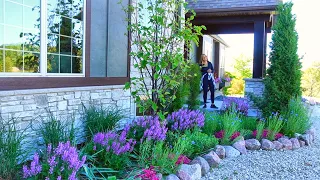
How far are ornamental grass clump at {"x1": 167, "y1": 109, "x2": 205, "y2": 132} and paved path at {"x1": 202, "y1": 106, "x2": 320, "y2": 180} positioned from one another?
0.76 metres

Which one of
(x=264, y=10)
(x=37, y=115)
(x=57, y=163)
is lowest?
(x=57, y=163)

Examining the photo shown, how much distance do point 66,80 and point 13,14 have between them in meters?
1.06

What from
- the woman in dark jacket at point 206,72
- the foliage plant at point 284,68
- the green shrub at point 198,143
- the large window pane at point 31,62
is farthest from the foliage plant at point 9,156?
the woman in dark jacket at point 206,72

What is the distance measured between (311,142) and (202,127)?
6.85 feet

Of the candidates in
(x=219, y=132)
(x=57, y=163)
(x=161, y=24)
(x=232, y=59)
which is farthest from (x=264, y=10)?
(x=232, y=59)

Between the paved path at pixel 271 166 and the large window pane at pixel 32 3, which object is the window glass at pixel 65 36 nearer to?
the large window pane at pixel 32 3

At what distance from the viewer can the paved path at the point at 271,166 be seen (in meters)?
3.41

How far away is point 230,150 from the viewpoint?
404 cm

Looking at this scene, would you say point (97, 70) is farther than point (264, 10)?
No

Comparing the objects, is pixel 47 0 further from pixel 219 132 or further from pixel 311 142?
pixel 311 142

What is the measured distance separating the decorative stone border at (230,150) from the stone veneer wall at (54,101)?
181 cm

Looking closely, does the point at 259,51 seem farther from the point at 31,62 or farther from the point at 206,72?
the point at 31,62

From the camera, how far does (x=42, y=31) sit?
3.60m

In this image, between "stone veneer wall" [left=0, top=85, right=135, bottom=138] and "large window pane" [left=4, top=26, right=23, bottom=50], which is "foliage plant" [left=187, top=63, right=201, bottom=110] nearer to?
"stone veneer wall" [left=0, top=85, right=135, bottom=138]
